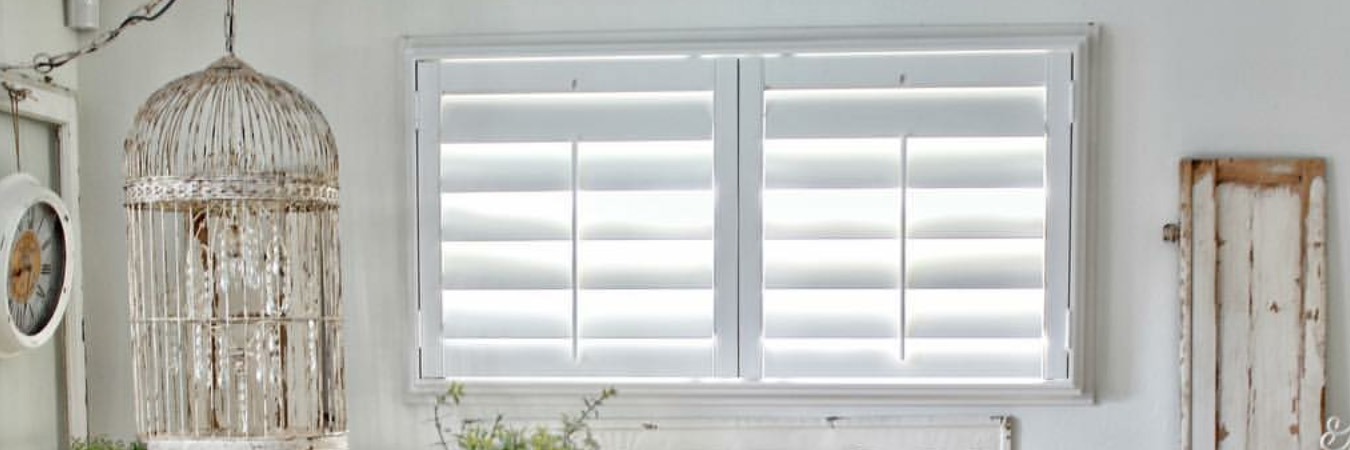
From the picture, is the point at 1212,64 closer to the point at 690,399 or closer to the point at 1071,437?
the point at 1071,437

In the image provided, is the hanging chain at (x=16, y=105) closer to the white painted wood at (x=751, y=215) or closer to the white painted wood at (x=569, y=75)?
the white painted wood at (x=569, y=75)

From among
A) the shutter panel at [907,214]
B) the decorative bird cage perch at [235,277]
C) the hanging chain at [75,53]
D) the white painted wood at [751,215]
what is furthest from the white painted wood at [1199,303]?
the hanging chain at [75,53]

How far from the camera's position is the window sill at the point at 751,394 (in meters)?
2.16

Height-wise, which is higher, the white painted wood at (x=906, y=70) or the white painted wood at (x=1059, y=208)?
the white painted wood at (x=906, y=70)

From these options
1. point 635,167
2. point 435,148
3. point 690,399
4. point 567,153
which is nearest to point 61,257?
point 435,148

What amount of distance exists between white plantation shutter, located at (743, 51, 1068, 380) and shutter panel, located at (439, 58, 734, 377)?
0.53 feet

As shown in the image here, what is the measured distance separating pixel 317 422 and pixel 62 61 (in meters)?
0.87

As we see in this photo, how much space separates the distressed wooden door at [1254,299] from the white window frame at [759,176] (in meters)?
0.22

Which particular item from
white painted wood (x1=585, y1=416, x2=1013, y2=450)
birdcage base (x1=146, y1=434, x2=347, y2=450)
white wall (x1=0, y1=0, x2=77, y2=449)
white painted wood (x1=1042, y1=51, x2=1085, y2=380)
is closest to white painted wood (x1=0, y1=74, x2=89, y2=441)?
white wall (x1=0, y1=0, x2=77, y2=449)

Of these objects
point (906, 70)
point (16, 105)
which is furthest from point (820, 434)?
point (16, 105)

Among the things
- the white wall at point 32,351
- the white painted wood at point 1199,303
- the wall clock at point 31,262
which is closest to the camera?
the wall clock at point 31,262

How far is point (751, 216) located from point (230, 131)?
1135mm

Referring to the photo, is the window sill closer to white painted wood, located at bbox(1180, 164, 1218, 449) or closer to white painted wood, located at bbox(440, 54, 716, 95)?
white painted wood, located at bbox(1180, 164, 1218, 449)

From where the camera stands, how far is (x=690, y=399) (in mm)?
2213
